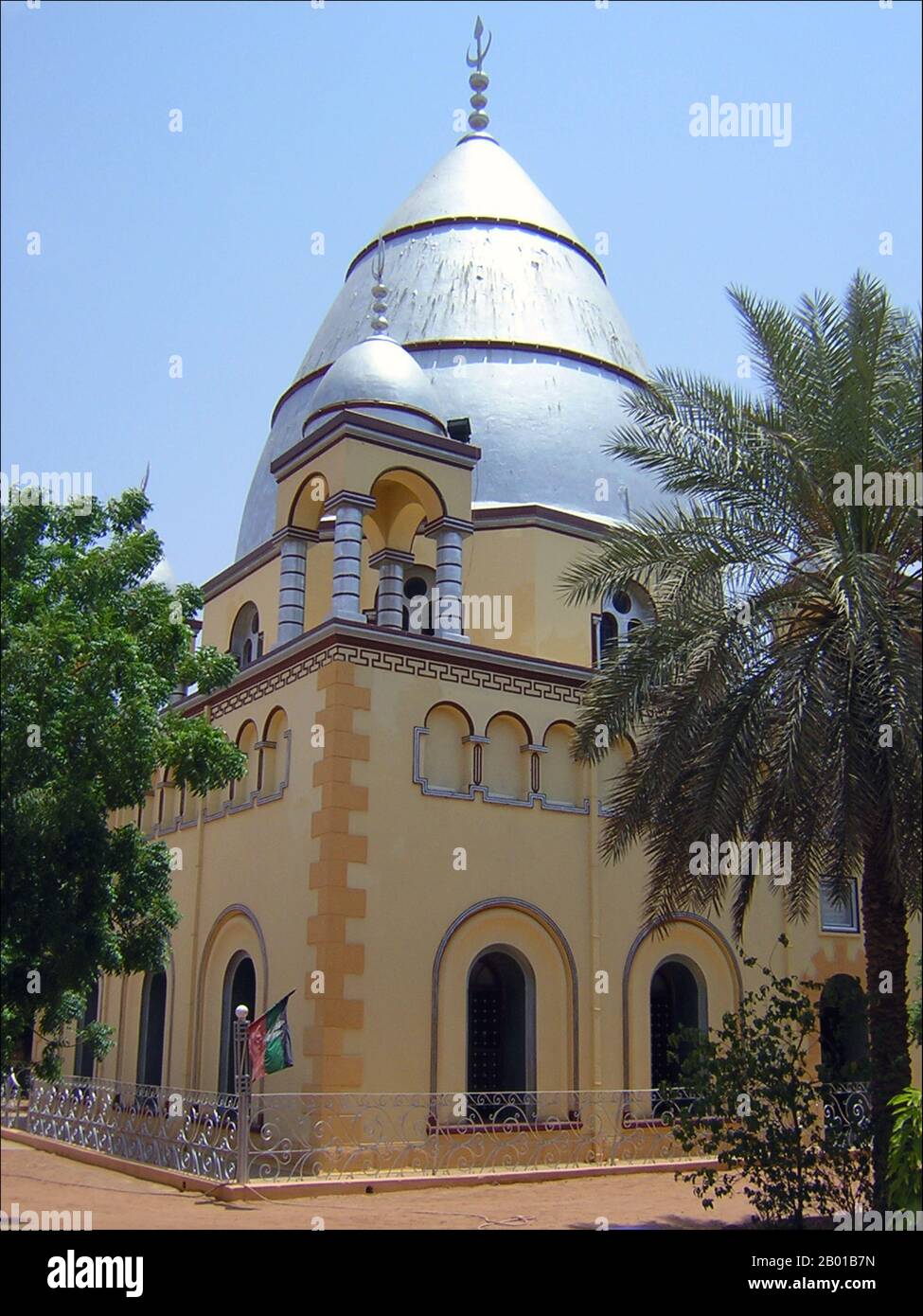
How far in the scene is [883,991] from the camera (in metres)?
11.4

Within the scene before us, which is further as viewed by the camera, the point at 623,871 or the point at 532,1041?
the point at 623,871

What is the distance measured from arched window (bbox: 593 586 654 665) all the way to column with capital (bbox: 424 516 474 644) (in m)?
2.90

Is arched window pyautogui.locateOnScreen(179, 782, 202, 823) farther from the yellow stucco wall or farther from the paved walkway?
the paved walkway

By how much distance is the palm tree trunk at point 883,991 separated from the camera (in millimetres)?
11141

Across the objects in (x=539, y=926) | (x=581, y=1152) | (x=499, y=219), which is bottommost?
(x=581, y=1152)

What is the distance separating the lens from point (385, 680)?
644 inches

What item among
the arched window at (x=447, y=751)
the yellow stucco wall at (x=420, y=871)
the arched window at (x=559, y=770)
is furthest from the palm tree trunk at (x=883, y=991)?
the arched window at (x=559, y=770)

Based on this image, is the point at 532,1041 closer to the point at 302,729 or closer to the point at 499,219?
the point at 302,729

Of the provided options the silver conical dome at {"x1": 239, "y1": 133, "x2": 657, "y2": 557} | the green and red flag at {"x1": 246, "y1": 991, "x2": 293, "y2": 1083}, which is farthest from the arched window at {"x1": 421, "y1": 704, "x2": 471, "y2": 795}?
the silver conical dome at {"x1": 239, "y1": 133, "x2": 657, "y2": 557}

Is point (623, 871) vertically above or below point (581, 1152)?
above

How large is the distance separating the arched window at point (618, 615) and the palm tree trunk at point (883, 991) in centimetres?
811
